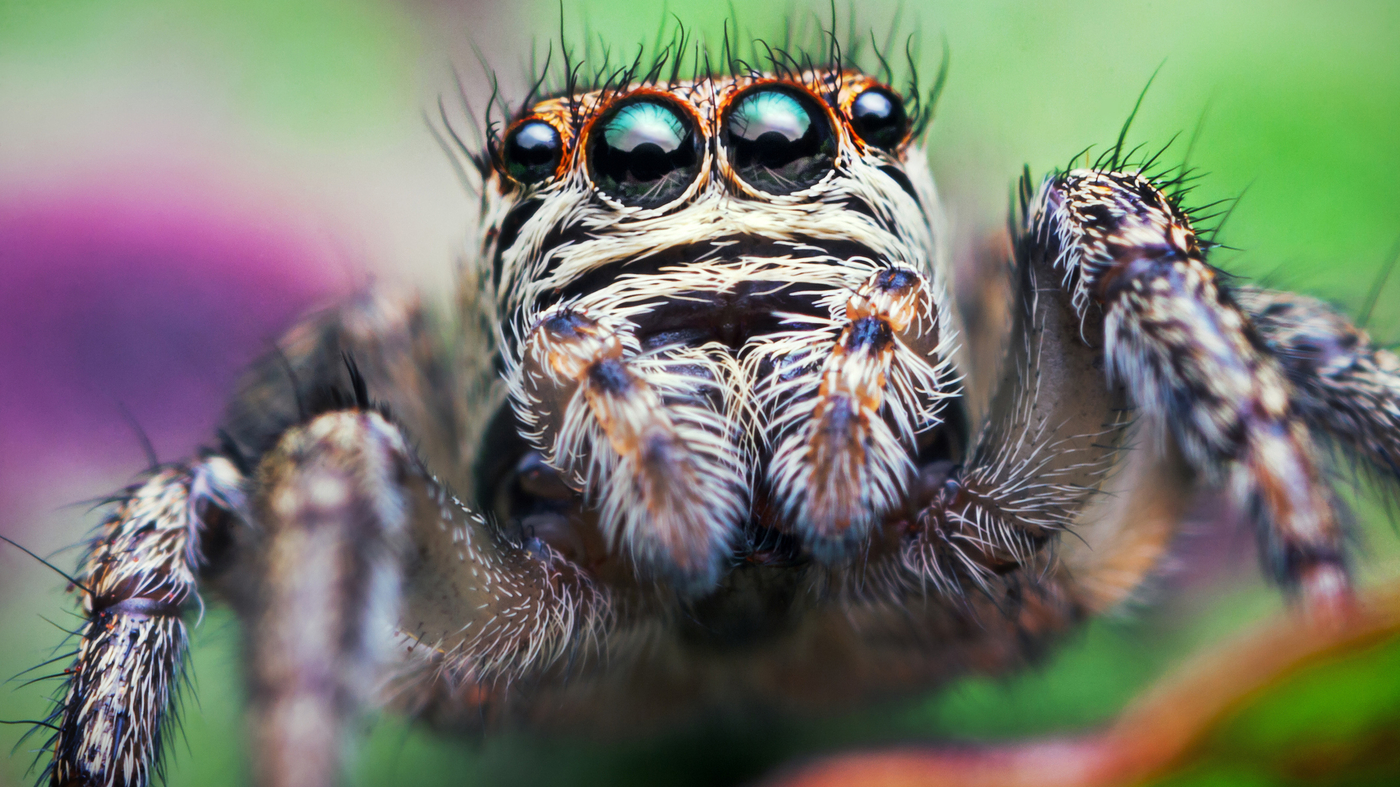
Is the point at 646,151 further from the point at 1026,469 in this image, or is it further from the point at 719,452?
the point at 1026,469

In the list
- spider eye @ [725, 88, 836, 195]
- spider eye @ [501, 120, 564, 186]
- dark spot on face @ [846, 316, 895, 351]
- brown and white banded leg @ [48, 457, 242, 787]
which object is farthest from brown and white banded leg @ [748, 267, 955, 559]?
brown and white banded leg @ [48, 457, 242, 787]

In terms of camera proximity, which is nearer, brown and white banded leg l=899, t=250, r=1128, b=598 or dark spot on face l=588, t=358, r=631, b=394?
dark spot on face l=588, t=358, r=631, b=394

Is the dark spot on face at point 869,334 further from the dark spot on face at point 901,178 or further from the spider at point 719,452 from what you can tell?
the dark spot on face at point 901,178

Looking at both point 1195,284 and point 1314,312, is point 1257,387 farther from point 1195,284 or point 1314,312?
point 1314,312

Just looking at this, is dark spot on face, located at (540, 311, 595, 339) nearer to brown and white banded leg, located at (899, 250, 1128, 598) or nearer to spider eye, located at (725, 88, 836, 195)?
spider eye, located at (725, 88, 836, 195)

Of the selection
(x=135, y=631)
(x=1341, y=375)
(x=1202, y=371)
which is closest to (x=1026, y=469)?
(x=1202, y=371)

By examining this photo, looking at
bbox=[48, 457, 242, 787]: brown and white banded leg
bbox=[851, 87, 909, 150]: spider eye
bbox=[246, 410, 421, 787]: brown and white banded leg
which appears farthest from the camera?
bbox=[851, 87, 909, 150]: spider eye
